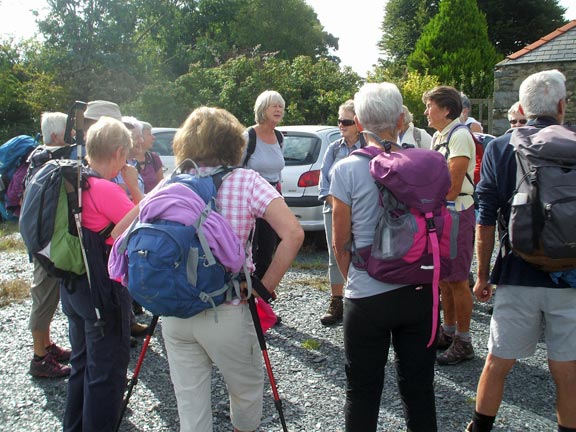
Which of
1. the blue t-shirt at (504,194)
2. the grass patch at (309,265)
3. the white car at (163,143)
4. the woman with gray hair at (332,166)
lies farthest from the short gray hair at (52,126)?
the white car at (163,143)

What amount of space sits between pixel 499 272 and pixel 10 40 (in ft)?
66.4

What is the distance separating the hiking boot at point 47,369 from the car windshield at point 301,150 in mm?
4475

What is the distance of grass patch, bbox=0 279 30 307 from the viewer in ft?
19.9

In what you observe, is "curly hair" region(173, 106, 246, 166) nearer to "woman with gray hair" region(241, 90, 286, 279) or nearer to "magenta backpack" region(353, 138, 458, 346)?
"magenta backpack" region(353, 138, 458, 346)

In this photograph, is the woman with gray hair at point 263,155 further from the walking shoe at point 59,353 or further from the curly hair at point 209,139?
the curly hair at point 209,139

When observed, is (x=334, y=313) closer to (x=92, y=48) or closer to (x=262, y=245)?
(x=262, y=245)

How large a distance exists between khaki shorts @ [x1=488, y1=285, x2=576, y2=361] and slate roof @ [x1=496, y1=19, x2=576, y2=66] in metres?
13.3

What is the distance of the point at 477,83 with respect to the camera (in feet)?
67.0

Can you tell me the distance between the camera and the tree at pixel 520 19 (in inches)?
1123

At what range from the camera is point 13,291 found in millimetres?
6289

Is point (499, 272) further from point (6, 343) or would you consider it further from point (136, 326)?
point (6, 343)

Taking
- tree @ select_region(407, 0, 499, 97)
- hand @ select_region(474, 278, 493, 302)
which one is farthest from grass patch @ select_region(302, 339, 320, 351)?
tree @ select_region(407, 0, 499, 97)

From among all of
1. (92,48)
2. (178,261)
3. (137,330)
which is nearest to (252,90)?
(92,48)

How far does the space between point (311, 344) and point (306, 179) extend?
3.41 m
